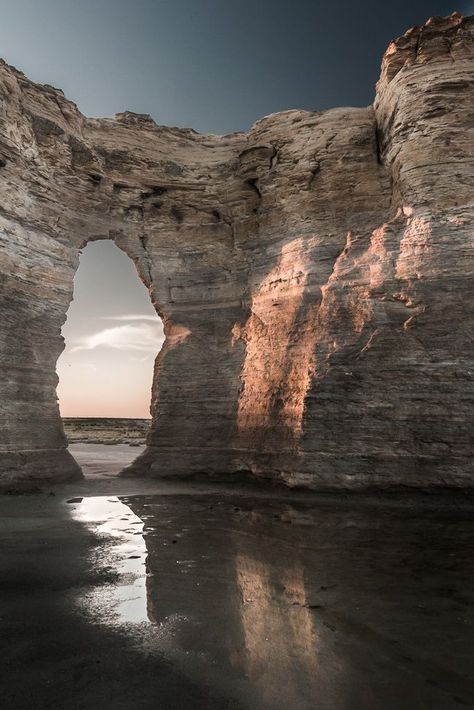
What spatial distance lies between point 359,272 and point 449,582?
794 cm

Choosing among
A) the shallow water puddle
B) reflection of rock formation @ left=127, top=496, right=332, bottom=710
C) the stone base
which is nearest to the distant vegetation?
the stone base

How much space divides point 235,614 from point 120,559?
6.58 ft

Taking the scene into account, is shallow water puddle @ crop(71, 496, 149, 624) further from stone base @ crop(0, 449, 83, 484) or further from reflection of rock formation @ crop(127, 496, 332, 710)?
stone base @ crop(0, 449, 83, 484)

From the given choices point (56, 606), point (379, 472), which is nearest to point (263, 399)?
point (379, 472)

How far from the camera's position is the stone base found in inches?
400

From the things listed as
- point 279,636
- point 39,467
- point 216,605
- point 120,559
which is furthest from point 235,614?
point 39,467

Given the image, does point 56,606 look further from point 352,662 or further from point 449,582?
point 449,582

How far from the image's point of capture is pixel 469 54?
1088 centimetres

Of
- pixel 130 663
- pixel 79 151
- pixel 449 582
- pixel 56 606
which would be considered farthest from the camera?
pixel 79 151

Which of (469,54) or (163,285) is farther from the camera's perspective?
(163,285)

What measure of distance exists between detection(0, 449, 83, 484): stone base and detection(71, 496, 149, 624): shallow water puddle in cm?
200

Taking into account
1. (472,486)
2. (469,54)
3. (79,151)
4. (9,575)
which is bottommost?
(9,575)

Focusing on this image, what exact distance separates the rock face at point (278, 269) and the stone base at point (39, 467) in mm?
52

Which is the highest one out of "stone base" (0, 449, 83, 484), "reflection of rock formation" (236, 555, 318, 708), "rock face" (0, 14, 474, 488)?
"rock face" (0, 14, 474, 488)
